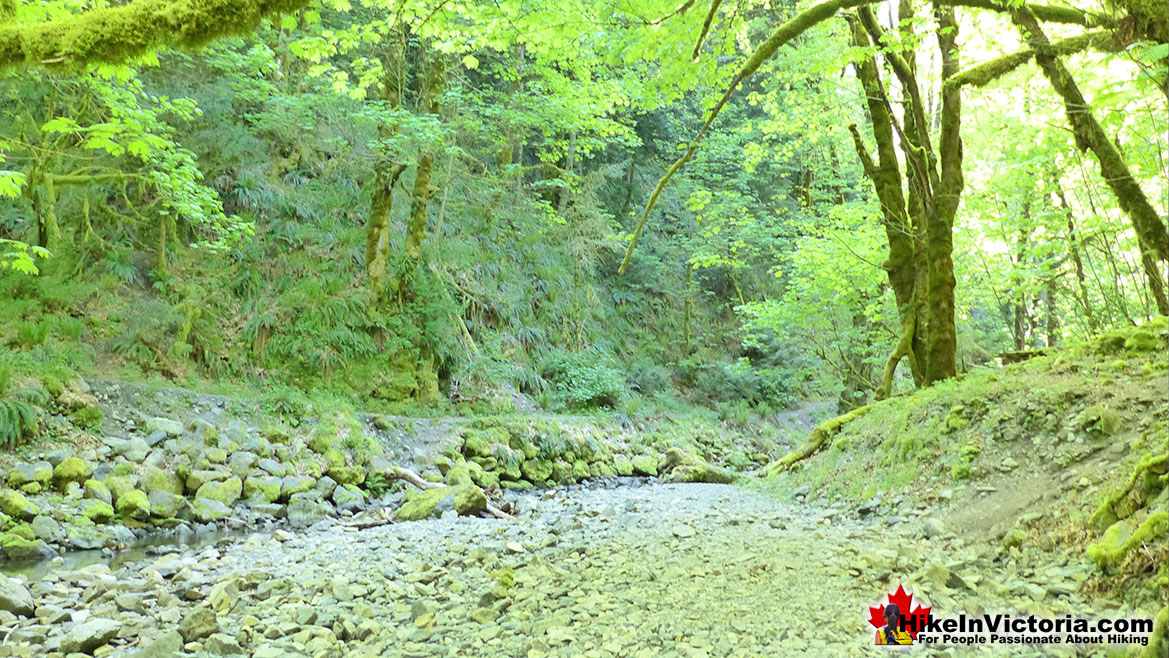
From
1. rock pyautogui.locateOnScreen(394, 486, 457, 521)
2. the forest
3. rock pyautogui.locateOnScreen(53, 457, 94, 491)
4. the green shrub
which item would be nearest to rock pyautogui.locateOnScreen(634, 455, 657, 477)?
the forest

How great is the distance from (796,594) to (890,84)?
8.23 m

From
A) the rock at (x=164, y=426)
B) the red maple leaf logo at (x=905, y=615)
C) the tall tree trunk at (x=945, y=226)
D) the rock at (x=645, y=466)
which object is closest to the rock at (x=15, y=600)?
the rock at (x=164, y=426)

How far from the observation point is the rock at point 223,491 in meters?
6.43

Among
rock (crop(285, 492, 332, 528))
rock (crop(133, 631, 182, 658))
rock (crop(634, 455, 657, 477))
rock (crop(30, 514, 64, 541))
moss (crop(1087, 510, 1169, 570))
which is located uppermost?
moss (crop(1087, 510, 1169, 570))

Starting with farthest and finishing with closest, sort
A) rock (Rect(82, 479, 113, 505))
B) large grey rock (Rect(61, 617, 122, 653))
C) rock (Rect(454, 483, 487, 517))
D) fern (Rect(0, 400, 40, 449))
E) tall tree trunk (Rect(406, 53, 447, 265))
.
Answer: tall tree trunk (Rect(406, 53, 447, 265)) < rock (Rect(454, 483, 487, 517)) < fern (Rect(0, 400, 40, 449)) < rock (Rect(82, 479, 113, 505)) < large grey rock (Rect(61, 617, 122, 653))

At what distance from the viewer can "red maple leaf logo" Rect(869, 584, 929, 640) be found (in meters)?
2.23

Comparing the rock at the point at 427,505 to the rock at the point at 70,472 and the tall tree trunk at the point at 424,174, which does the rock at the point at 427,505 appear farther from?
the tall tree trunk at the point at 424,174

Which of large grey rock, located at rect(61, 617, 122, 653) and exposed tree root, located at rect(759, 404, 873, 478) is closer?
large grey rock, located at rect(61, 617, 122, 653)

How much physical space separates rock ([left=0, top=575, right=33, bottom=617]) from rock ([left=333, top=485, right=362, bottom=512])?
11.4 feet

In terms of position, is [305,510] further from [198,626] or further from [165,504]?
[198,626]

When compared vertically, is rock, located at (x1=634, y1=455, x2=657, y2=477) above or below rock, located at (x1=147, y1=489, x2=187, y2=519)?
below

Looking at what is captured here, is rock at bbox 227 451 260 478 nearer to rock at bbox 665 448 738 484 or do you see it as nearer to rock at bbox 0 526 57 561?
rock at bbox 0 526 57 561

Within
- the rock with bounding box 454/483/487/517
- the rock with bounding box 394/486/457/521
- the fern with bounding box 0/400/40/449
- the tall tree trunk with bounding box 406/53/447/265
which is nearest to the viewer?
the fern with bounding box 0/400/40/449

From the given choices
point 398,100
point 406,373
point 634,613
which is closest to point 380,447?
point 406,373
